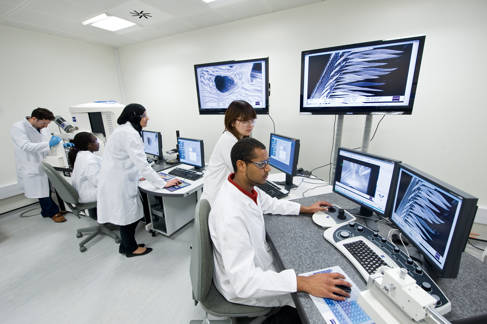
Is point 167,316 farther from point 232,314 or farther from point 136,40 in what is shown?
point 136,40

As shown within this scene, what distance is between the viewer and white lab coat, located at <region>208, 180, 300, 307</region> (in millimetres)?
827

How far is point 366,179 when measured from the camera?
1168mm

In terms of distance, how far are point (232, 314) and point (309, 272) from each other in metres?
0.41

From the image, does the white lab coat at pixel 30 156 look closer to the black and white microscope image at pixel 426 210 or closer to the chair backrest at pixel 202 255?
the chair backrest at pixel 202 255

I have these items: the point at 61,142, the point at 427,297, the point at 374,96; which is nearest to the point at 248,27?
the point at 374,96

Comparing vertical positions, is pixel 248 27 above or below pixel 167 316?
above

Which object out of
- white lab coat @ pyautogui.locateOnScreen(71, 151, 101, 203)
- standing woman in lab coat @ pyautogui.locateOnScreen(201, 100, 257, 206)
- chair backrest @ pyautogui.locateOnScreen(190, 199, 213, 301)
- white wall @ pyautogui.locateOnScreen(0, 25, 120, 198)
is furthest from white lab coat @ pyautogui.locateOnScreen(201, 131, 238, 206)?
white wall @ pyautogui.locateOnScreen(0, 25, 120, 198)

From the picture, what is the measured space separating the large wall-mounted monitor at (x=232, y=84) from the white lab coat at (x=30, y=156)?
6.79 feet

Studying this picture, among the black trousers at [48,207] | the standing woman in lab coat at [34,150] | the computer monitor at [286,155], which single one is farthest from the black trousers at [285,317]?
the black trousers at [48,207]

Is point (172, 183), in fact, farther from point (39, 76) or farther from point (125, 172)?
point (39, 76)

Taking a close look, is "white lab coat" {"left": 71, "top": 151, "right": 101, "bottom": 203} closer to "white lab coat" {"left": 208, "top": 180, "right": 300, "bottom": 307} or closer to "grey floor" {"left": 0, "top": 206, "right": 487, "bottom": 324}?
"grey floor" {"left": 0, "top": 206, "right": 487, "bottom": 324}

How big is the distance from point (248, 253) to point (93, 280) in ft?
5.76

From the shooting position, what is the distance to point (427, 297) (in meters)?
0.46

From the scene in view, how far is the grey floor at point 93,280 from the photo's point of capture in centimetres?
152
